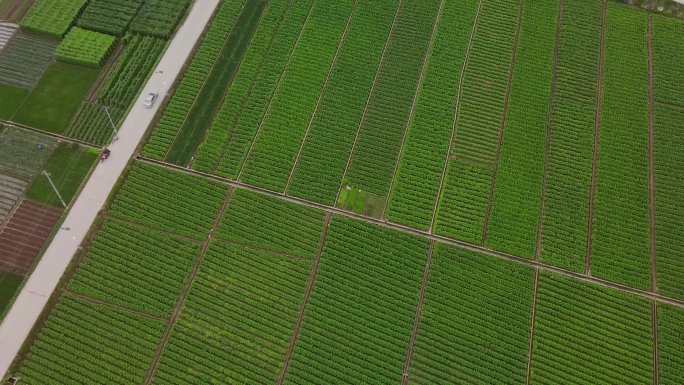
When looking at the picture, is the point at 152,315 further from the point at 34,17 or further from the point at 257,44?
the point at 34,17

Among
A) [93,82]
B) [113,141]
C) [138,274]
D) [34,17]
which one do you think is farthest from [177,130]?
[34,17]

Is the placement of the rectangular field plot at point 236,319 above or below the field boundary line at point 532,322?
below

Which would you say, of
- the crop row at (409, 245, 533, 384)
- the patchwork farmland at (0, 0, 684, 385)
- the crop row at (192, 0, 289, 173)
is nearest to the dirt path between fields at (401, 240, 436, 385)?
the patchwork farmland at (0, 0, 684, 385)

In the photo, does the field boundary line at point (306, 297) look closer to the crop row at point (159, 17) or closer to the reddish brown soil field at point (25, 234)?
the reddish brown soil field at point (25, 234)

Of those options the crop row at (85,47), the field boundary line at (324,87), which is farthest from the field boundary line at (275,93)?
the crop row at (85,47)

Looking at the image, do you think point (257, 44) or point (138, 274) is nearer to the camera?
point (138, 274)

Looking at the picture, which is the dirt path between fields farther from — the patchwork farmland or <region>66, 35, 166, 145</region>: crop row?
<region>66, 35, 166, 145</region>: crop row
